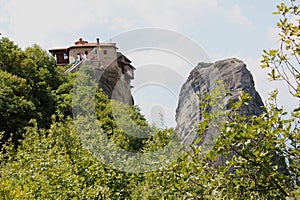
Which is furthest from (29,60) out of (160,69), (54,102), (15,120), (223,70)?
(160,69)

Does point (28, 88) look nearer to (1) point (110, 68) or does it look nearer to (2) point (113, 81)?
(2) point (113, 81)

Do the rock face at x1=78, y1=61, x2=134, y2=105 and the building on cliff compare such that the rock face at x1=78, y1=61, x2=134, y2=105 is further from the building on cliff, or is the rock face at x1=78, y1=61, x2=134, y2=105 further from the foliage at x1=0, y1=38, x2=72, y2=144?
the foliage at x1=0, y1=38, x2=72, y2=144

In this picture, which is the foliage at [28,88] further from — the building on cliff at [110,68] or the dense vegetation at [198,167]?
the dense vegetation at [198,167]

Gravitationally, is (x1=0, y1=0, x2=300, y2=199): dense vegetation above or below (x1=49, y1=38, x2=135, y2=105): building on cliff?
below

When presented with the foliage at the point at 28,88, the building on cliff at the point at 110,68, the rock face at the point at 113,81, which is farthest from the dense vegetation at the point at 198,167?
the building on cliff at the point at 110,68

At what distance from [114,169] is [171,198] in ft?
8.76

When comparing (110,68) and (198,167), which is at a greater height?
(110,68)

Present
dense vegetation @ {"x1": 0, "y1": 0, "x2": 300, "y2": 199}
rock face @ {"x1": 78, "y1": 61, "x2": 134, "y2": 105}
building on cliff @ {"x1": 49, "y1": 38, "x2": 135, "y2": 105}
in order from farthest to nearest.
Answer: building on cliff @ {"x1": 49, "y1": 38, "x2": 135, "y2": 105}, rock face @ {"x1": 78, "y1": 61, "x2": 134, "y2": 105}, dense vegetation @ {"x1": 0, "y1": 0, "x2": 300, "y2": 199}

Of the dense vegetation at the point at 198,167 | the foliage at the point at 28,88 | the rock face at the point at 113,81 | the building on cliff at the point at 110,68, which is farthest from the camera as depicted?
the building on cliff at the point at 110,68

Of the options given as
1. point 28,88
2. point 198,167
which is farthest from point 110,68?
point 198,167

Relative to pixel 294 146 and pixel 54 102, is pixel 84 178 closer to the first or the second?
pixel 294 146

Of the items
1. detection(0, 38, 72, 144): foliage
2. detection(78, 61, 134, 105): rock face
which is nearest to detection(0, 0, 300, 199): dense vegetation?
detection(0, 38, 72, 144): foliage

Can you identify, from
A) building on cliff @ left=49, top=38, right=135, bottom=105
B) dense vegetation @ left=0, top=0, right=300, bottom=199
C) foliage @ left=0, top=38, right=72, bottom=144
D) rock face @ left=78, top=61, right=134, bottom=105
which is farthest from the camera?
building on cliff @ left=49, top=38, right=135, bottom=105

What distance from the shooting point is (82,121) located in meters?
11.2
